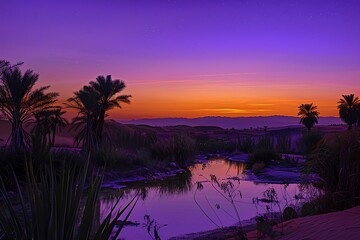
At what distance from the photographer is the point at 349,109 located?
5172cm

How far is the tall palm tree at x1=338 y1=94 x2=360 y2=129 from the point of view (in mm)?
51125

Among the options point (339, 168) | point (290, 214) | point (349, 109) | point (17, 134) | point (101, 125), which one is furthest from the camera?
point (349, 109)

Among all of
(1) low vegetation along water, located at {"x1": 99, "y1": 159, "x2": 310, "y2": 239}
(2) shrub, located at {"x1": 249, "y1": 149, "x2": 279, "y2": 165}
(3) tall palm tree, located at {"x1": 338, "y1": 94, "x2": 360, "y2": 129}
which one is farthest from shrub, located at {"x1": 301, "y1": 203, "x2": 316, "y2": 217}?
(3) tall palm tree, located at {"x1": 338, "y1": 94, "x2": 360, "y2": 129}

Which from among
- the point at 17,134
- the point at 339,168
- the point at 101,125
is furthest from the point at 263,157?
the point at 339,168

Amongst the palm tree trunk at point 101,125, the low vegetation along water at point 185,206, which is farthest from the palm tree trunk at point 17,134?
the low vegetation along water at point 185,206

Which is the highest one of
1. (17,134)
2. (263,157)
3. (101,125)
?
(101,125)

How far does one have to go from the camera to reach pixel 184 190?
14703 millimetres

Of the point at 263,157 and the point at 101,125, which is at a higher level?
the point at 101,125

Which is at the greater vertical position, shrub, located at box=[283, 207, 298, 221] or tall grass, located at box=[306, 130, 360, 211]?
tall grass, located at box=[306, 130, 360, 211]

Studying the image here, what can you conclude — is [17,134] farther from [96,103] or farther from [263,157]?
[263,157]

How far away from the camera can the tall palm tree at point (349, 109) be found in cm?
5112

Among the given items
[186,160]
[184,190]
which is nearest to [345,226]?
[184,190]

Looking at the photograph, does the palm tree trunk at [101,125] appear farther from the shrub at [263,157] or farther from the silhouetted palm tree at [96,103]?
the shrub at [263,157]

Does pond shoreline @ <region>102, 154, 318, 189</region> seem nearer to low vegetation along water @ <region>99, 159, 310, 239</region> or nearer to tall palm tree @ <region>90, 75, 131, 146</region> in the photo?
low vegetation along water @ <region>99, 159, 310, 239</region>
